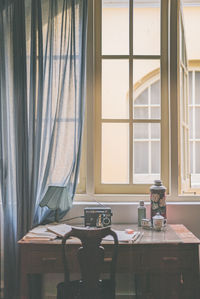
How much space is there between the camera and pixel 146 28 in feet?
8.62

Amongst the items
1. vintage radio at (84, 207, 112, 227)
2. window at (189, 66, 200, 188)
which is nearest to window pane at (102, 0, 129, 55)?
window at (189, 66, 200, 188)

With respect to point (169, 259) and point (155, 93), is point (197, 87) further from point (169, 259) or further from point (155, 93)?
point (169, 259)

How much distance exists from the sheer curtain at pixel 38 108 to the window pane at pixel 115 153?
34 centimetres

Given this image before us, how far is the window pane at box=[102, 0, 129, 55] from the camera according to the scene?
8.64ft

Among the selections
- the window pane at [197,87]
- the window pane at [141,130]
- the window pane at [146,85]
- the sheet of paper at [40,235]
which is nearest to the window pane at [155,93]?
the window pane at [146,85]

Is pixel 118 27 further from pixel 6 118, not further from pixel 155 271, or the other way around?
pixel 155 271

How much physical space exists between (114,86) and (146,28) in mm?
560

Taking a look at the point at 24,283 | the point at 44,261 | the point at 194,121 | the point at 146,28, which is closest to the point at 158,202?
the point at 44,261

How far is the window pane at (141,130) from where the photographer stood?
2627 mm

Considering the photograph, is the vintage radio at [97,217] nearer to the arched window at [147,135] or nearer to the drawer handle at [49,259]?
the drawer handle at [49,259]

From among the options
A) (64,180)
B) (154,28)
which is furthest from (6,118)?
(154,28)

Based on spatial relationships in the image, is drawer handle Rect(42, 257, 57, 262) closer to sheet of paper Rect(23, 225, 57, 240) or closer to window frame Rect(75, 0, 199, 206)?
sheet of paper Rect(23, 225, 57, 240)

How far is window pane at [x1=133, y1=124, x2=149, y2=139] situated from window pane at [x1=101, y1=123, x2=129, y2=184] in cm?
7

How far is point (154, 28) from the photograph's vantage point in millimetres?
2641
